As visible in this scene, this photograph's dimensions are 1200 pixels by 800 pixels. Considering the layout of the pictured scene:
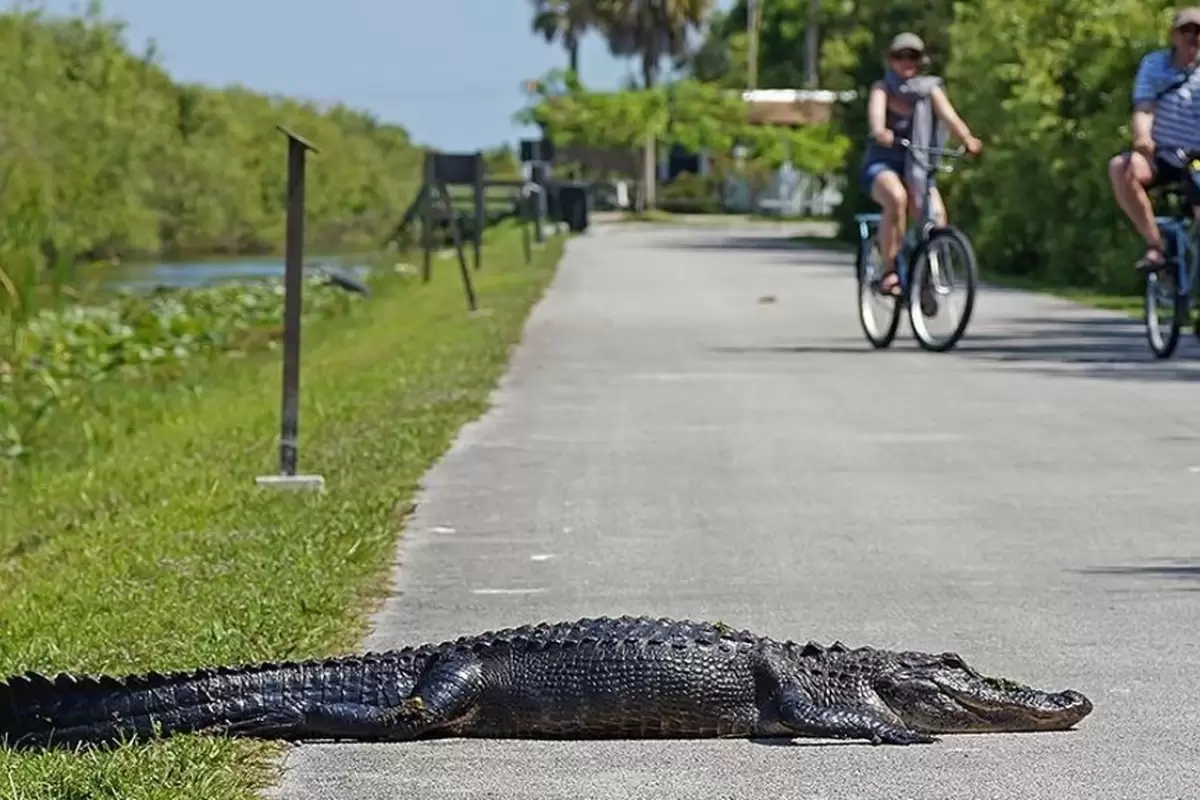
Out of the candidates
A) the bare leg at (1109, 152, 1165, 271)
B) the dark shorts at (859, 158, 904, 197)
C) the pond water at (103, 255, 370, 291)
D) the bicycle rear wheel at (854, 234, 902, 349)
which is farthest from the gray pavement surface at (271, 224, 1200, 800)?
the pond water at (103, 255, 370, 291)

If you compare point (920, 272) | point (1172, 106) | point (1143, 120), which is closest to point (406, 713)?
point (1143, 120)

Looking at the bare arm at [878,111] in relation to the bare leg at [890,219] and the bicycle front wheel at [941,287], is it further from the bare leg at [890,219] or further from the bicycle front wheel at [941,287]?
the bicycle front wheel at [941,287]

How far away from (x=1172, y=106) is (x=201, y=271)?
125 feet

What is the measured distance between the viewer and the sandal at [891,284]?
15.8 meters

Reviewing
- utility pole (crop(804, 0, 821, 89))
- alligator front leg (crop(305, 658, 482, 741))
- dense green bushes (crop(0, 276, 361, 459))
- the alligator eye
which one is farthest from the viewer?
utility pole (crop(804, 0, 821, 89))

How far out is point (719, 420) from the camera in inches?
488

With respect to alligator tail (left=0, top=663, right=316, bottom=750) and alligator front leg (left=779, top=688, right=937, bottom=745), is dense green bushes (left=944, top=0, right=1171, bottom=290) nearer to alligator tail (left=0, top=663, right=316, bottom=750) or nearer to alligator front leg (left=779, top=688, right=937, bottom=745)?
alligator front leg (left=779, top=688, right=937, bottom=745)

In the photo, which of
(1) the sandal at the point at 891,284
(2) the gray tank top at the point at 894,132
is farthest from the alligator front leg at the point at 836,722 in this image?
(1) the sandal at the point at 891,284

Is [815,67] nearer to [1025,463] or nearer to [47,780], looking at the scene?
[1025,463]

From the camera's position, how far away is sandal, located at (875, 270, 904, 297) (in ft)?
51.9

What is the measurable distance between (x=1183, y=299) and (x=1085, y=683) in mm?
8708

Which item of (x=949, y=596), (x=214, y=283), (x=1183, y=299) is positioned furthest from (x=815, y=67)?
(x=949, y=596)

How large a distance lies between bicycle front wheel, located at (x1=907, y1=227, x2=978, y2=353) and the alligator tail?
10.0 meters

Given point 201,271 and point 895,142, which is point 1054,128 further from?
point 201,271
